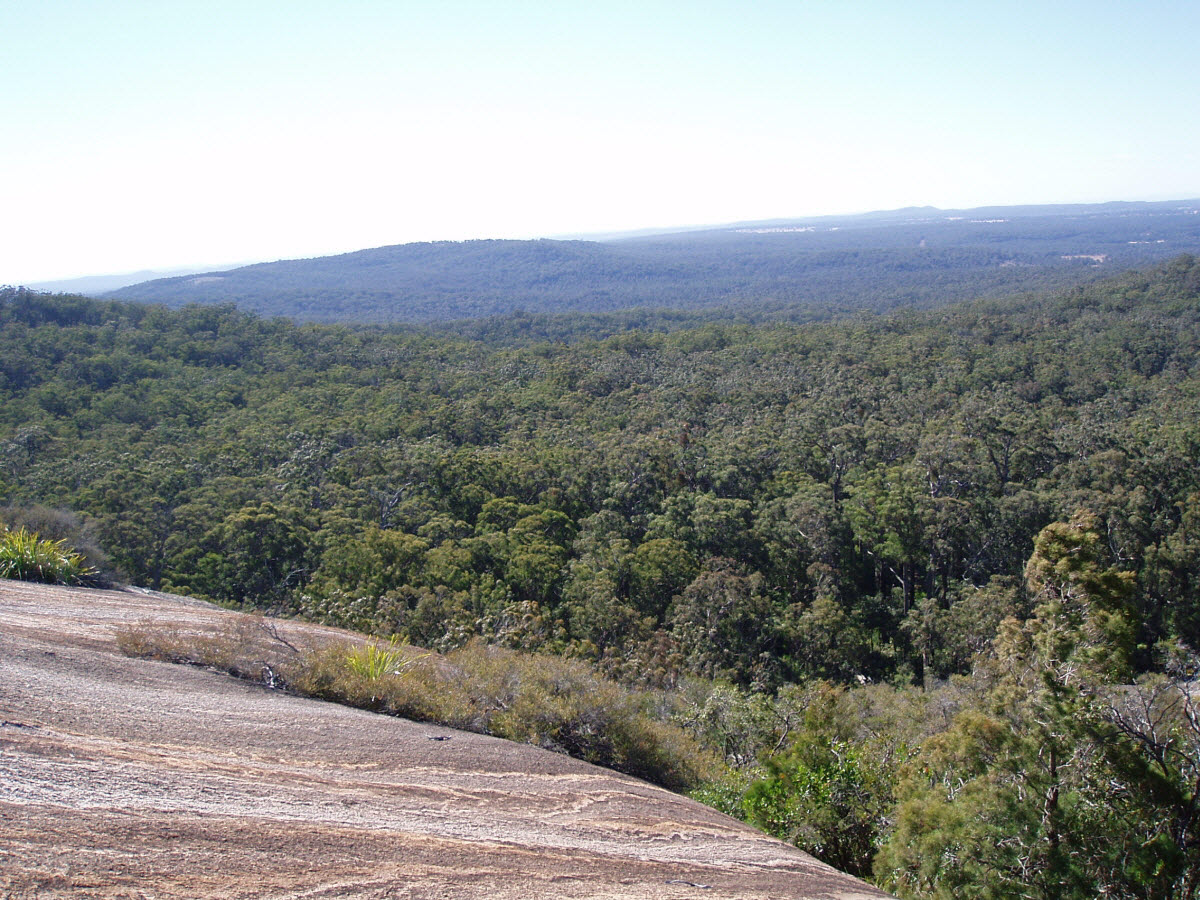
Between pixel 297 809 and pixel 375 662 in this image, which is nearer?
pixel 297 809

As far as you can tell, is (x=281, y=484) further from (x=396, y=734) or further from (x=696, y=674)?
(x=396, y=734)

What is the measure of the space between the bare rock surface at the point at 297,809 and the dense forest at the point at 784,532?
242cm

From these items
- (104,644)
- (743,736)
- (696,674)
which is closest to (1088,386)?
(696,674)

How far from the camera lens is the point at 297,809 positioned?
6391mm

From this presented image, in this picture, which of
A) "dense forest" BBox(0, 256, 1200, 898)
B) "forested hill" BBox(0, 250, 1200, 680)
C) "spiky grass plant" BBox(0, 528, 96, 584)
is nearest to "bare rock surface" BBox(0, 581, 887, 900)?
"dense forest" BBox(0, 256, 1200, 898)

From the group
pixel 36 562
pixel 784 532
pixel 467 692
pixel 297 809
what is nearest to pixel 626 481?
pixel 784 532

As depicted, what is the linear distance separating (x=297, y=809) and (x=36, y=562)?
1154 centimetres

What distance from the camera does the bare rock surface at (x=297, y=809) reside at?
5.25 metres

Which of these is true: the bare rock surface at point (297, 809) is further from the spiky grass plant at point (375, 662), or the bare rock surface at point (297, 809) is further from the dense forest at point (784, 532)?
the dense forest at point (784, 532)

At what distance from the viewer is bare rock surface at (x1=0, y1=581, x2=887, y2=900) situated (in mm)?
5246

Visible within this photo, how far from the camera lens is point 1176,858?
6.41 m

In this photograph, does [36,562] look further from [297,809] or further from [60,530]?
[297,809]

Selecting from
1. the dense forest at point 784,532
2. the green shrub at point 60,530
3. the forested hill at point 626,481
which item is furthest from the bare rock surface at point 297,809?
the forested hill at point 626,481

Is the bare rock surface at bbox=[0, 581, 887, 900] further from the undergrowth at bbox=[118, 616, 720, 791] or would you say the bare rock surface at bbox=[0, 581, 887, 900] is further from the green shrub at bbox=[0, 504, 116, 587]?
the green shrub at bbox=[0, 504, 116, 587]
